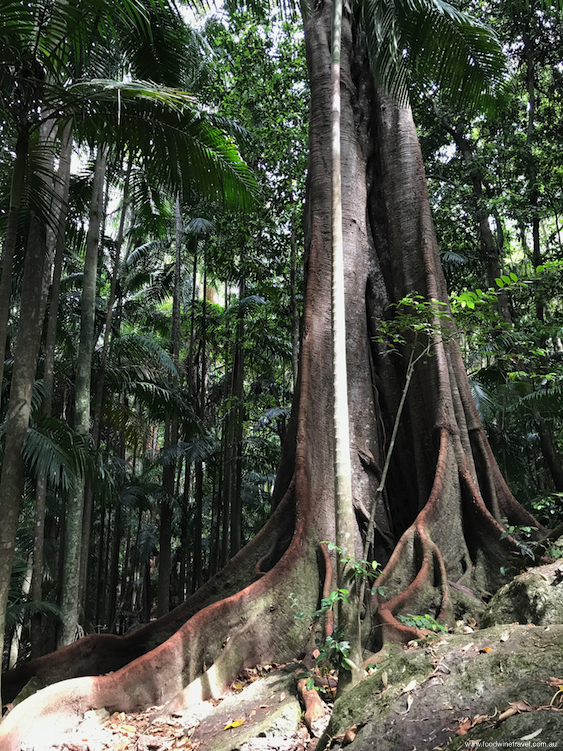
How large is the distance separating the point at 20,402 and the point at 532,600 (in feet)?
13.4

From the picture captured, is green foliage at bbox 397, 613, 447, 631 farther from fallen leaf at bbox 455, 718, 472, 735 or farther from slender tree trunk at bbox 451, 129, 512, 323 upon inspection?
slender tree trunk at bbox 451, 129, 512, 323

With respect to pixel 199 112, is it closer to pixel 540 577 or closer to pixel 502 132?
pixel 540 577

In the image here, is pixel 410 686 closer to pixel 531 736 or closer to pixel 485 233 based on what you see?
pixel 531 736

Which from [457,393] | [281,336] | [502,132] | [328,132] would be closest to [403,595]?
[457,393]

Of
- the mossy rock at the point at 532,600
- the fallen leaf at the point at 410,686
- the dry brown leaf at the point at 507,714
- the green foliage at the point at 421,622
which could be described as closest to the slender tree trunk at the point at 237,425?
the green foliage at the point at 421,622

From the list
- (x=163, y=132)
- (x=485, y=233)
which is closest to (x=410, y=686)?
(x=163, y=132)

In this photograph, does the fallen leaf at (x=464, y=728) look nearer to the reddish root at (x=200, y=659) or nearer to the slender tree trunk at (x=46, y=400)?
the reddish root at (x=200, y=659)

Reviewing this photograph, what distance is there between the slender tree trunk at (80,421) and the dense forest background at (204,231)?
0.03 meters

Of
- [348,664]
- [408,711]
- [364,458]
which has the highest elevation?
[364,458]

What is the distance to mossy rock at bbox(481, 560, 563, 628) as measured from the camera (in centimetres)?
344

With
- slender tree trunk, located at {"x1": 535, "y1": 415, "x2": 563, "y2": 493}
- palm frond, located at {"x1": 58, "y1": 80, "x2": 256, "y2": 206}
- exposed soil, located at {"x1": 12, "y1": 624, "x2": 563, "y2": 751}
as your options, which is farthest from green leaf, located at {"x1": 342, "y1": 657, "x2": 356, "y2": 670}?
slender tree trunk, located at {"x1": 535, "y1": 415, "x2": 563, "y2": 493}

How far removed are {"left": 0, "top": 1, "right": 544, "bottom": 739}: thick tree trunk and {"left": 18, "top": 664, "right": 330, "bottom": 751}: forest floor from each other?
0.42 ft

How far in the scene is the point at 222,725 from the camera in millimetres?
3594

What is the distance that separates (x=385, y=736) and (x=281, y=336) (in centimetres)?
1087
